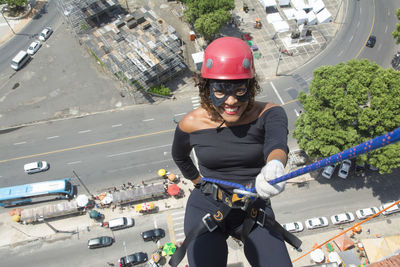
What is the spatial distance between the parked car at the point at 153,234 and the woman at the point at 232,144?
2090 cm

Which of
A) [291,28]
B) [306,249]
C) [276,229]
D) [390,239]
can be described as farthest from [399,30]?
[276,229]

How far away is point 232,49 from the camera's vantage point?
21.4ft

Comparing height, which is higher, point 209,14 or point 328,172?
point 209,14

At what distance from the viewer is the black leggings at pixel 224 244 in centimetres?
784

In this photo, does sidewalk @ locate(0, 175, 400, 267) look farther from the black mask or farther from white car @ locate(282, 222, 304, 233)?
the black mask

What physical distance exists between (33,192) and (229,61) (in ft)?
103

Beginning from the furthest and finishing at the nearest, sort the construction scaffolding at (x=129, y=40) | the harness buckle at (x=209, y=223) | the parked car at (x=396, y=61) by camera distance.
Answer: the parked car at (x=396, y=61)
the construction scaffolding at (x=129, y=40)
the harness buckle at (x=209, y=223)

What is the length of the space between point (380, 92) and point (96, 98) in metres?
33.6

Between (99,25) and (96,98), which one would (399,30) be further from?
(99,25)

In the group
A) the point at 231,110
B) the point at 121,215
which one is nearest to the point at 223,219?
the point at 231,110

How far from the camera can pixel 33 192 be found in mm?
29906

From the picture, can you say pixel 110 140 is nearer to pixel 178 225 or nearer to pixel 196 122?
pixel 178 225

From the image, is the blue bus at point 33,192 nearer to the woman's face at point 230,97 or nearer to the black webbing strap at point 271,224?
the black webbing strap at point 271,224

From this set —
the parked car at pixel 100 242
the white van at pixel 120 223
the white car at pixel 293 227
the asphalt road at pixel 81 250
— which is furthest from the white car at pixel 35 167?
the white car at pixel 293 227
